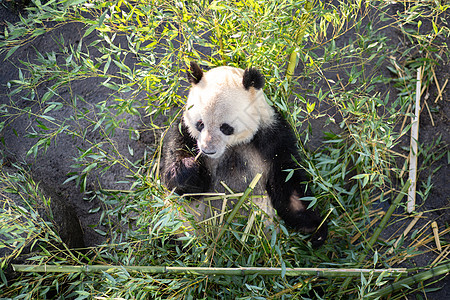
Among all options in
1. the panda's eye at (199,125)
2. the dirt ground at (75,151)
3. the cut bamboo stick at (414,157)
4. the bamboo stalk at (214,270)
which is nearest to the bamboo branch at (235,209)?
the bamboo stalk at (214,270)

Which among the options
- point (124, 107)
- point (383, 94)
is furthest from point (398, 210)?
point (124, 107)

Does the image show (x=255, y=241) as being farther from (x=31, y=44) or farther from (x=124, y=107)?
(x=31, y=44)

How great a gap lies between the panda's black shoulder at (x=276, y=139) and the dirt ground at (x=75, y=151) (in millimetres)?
621

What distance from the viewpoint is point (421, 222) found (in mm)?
3020

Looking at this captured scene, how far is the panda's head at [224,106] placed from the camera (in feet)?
7.73

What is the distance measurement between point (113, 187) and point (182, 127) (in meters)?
0.95

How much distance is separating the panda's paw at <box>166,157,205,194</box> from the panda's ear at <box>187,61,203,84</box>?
49cm

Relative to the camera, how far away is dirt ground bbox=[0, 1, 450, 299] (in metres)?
3.05

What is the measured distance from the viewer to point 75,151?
3.36m

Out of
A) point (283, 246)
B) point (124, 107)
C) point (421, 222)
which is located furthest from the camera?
point (421, 222)

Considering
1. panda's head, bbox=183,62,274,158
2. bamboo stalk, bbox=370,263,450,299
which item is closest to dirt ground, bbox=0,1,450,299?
bamboo stalk, bbox=370,263,450,299

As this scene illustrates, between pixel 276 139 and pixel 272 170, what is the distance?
0.69 feet

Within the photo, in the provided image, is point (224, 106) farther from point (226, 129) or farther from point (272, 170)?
point (272, 170)

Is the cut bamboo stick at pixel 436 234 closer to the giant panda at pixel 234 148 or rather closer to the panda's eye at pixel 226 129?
the giant panda at pixel 234 148
